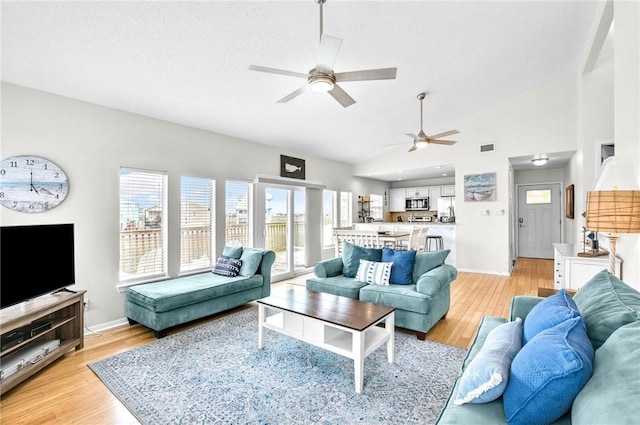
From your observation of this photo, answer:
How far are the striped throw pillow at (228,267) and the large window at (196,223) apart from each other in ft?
1.61

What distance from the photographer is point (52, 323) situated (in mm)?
2650

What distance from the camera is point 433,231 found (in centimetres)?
674

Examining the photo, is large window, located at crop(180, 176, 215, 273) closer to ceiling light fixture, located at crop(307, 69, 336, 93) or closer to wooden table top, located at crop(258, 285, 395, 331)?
wooden table top, located at crop(258, 285, 395, 331)

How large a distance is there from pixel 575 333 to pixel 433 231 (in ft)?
19.2

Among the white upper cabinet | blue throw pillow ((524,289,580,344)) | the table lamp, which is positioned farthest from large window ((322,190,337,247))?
blue throw pillow ((524,289,580,344))

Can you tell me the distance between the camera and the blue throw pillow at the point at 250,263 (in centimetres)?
401

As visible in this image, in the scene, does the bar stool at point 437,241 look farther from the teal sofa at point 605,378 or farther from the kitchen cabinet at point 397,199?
the teal sofa at point 605,378

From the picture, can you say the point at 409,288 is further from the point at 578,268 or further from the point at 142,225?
the point at 142,225

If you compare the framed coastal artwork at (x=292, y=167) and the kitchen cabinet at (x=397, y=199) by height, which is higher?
the framed coastal artwork at (x=292, y=167)

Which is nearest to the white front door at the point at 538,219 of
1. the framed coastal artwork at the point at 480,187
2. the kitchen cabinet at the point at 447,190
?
the kitchen cabinet at the point at 447,190

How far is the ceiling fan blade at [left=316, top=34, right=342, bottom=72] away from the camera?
1.96m

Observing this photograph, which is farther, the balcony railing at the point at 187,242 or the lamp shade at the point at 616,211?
the balcony railing at the point at 187,242

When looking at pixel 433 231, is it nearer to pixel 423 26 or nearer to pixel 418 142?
pixel 418 142

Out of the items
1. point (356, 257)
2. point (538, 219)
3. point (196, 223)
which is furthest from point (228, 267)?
point (538, 219)
